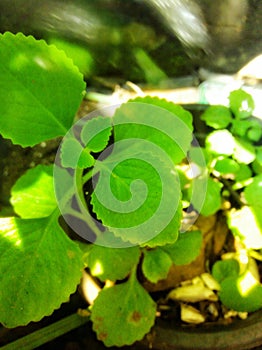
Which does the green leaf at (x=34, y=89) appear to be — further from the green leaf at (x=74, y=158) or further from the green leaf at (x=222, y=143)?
the green leaf at (x=222, y=143)

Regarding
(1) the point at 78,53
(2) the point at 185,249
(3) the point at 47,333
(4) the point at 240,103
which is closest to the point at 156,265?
(2) the point at 185,249

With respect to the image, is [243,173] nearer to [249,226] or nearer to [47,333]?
[249,226]

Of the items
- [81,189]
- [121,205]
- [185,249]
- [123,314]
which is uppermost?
[121,205]

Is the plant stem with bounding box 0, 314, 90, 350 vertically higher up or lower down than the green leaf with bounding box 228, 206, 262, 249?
lower down

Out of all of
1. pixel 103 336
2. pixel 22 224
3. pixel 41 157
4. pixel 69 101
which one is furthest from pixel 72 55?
pixel 103 336

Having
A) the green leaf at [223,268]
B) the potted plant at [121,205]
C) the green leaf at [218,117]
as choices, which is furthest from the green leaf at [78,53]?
the green leaf at [223,268]

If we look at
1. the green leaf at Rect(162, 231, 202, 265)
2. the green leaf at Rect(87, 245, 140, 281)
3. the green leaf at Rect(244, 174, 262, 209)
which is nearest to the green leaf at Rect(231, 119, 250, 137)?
the green leaf at Rect(244, 174, 262, 209)

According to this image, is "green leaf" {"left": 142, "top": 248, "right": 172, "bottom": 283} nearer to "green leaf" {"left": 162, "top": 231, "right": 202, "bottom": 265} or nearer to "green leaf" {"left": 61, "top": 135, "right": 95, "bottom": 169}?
"green leaf" {"left": 162, "top": 231, "right": 202, "bottom": 265}
